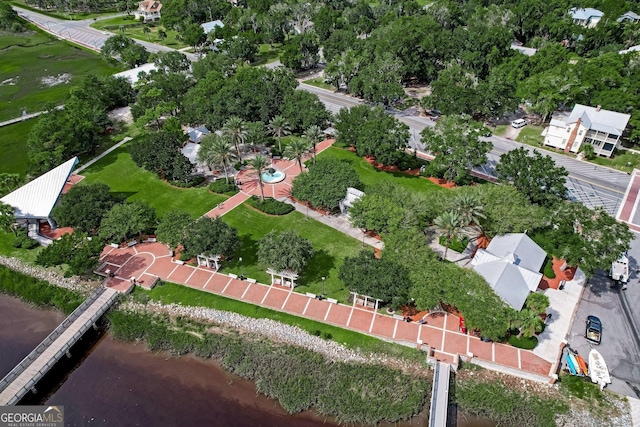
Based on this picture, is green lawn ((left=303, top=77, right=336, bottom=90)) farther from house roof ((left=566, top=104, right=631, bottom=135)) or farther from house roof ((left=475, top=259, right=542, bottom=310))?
house roof ((left=475, top=259, right=542, bottom=310))

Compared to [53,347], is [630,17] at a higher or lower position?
higher

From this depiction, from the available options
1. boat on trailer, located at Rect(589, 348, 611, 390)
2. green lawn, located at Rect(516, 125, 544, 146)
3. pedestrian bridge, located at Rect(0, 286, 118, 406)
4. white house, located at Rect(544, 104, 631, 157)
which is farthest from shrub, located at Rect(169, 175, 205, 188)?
white house, located at Rect(544, 104, 631, 157)

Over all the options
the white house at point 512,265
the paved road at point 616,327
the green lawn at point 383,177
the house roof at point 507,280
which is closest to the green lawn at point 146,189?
the green lawn at point 383,177

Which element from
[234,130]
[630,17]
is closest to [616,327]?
[234,130]

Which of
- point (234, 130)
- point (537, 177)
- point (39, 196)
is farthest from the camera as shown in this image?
point (234, 130)

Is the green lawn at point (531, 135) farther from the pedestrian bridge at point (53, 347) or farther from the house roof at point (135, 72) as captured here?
the house roof at point (135, 72)

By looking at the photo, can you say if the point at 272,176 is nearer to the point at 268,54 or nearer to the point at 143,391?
the point at 143,391
